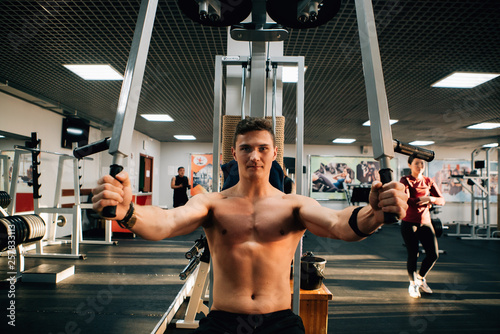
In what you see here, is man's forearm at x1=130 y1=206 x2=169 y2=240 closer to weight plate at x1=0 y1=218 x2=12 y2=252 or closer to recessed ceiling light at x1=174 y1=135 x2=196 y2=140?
weight plate at x1=0 y1=218 x2=12 y2=252

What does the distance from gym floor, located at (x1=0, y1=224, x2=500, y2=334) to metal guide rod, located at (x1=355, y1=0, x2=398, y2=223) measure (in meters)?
2.25

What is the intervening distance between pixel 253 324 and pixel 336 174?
10.2 m

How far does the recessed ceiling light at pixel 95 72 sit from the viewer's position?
4.00m

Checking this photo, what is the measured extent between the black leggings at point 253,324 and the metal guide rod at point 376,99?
73cm

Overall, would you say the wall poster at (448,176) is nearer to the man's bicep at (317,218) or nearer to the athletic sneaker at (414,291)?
the athletic sneaker at (414,291)

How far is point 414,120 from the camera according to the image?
675 cm

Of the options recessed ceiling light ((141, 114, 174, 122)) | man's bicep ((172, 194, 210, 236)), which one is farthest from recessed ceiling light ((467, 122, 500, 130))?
man's bicep ((172, 194, 210, 236))

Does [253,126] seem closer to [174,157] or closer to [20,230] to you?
[20,230]

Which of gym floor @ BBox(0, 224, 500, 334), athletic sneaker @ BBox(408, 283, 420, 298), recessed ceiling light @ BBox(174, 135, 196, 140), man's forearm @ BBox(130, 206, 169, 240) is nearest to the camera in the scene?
man's forearm @ BBox(130, 206, 169, 240)

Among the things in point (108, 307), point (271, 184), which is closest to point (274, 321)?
point (271, 184)

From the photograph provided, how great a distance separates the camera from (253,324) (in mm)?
1185

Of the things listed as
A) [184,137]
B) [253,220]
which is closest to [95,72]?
[253,220]

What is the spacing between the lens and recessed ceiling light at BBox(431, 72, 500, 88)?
4066mm

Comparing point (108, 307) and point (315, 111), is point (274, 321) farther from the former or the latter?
point (315, 111)
